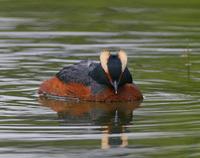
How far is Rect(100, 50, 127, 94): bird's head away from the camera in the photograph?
53.3 ft

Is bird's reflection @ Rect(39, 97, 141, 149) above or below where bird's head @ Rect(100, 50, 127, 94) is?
below

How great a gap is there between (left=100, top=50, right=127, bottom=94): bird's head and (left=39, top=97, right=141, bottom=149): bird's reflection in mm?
358

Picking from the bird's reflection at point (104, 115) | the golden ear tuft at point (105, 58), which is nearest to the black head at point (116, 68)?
the golden ear tuft at point (105, 58)

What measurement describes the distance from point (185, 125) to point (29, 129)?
6.43ft

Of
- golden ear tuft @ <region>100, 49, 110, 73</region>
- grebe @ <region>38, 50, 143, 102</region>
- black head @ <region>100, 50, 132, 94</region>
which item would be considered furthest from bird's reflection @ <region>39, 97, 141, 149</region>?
golden ear tuft @ <region>100, 49, 110, 73</region>

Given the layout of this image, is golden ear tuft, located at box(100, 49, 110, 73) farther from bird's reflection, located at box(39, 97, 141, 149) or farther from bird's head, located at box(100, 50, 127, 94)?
bird's reflection, located at box(39, 97, 141, 149)

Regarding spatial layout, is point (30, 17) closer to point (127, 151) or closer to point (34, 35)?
point (34, 35)

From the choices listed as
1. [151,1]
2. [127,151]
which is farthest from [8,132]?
[151,1]

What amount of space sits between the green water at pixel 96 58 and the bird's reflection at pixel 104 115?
0.01 meters

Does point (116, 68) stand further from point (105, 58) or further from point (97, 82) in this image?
point (97, 82)

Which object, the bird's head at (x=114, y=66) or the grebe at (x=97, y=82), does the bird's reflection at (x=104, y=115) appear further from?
the bird's head at (x=114, y=66)

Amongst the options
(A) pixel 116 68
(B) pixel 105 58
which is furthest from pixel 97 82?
(A) pixel 116 68

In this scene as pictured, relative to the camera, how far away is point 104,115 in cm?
1548

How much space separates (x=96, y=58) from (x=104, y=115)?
396 cm
